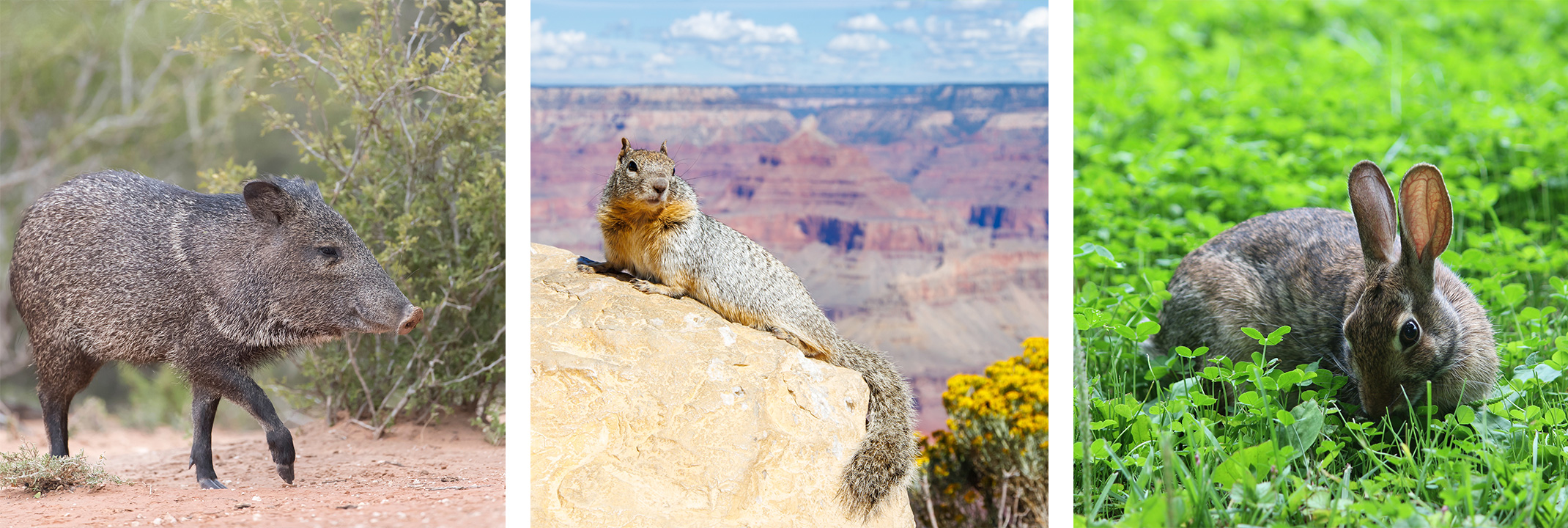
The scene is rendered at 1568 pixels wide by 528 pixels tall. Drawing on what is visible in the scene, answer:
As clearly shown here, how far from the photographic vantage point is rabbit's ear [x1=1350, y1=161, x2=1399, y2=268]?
301cm

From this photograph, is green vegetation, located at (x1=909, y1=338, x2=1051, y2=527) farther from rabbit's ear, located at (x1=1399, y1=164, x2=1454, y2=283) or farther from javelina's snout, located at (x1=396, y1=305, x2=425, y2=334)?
javelina's snout, located at (x1=396, y1=305, x2=425, y2=334)

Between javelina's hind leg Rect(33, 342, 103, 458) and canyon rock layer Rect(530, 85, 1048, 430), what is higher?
canyon rock layer Rect(530, 85, 1048, 430)

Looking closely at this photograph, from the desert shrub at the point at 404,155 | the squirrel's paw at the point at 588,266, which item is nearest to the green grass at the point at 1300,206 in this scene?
the squirrel's paw at the point at 588,266

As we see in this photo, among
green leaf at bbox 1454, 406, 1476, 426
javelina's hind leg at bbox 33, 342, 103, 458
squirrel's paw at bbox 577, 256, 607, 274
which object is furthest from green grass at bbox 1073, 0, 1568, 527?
javelina's hind leg at bbox 33, 342, 103, 458

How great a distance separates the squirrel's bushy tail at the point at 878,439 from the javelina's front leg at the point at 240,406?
1812 millimetres

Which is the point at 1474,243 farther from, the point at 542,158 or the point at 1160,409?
the point at 542,158

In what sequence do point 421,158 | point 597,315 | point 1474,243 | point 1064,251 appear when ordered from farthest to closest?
point 1474,243 < point 421,158 < point 597,315 < point 1064,251

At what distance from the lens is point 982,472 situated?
4.54 metres

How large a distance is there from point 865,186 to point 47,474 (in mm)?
2930

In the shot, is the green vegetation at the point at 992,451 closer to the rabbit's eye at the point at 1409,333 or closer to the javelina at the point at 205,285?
the rabbit's eye at the point at 1409,333

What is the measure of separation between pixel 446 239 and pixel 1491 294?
3.99m

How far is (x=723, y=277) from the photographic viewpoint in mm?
3381

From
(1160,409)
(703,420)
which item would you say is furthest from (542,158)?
(1160,409)

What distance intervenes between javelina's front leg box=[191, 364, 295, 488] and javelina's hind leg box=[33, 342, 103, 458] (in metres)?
0.42
